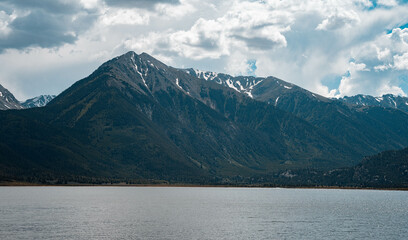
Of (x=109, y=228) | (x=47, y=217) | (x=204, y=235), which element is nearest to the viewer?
(x=204, y=235)

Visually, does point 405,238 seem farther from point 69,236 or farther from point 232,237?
point 69,236

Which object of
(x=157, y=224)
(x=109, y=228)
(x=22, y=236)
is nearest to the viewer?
(x=22, y=236)

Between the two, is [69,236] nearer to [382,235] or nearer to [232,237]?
[232,237]

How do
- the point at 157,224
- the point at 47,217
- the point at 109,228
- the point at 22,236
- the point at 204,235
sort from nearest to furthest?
the point at 22,236 → the point at 204,235 → the point at 109,228 → the point at 157,224 → the point at 47,217

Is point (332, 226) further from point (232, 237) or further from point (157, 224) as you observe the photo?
point (157, 224)

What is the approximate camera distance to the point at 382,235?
142m

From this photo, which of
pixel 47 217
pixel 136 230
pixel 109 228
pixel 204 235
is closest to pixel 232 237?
pixel 204 235

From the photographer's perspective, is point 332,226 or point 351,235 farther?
point 332,226

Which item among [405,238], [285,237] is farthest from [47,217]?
[405,238]

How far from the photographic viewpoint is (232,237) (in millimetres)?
138000

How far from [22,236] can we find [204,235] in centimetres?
5006

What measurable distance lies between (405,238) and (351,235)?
1460 cm

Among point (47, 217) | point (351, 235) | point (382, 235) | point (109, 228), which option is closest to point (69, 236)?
point (109, 228)

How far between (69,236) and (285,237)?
6013 centimetres
